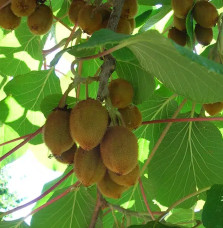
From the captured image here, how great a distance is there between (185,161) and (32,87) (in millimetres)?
617

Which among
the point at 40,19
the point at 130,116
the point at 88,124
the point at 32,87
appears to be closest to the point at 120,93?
the point at 130,116

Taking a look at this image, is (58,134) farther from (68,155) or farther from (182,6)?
(182,6)

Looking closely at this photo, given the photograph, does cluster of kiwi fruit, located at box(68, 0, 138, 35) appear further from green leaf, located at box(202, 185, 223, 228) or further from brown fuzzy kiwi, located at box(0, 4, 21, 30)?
green leaf, located at box(202, 185, 223, 228)

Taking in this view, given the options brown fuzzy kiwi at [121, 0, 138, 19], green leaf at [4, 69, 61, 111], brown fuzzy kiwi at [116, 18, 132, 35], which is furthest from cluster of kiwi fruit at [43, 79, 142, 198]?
green leaf at [4, 69, 61, 111]

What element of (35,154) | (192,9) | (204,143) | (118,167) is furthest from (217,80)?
(35,154)

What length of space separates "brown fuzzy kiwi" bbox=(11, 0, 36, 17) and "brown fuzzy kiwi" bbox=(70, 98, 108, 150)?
483 mm

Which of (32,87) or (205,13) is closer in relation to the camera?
(205,13)

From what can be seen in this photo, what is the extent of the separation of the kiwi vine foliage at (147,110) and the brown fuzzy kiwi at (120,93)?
0.24 ft

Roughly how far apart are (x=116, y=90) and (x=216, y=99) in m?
0.24

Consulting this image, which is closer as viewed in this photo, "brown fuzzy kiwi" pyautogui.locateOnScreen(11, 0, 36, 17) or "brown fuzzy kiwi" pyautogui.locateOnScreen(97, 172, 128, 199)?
"brown fuzzy kiwi" pyautogui.locateOnScreen(97, 172, 128, 199)

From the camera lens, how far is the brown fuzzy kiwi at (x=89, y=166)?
978mm

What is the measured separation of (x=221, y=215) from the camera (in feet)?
3.61

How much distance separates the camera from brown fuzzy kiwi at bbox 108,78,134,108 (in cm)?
111

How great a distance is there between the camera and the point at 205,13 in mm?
1292
